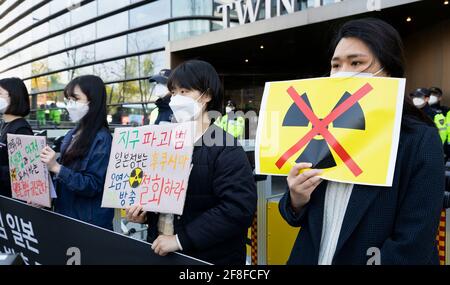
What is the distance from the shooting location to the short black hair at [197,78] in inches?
79.7

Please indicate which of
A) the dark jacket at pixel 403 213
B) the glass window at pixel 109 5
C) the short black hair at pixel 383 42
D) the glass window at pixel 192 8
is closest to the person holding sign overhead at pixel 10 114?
the dark jacket at pixel 403 213

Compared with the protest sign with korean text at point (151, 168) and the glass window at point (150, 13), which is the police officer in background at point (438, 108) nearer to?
the protest sign with korean text at point (151, 168)

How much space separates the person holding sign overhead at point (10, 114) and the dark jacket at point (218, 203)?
191cm

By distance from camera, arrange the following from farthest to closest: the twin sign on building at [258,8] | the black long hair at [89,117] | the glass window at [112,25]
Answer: the glass window at [112,25], the twin sign on building at [258,8], the black long hair at [89,117]

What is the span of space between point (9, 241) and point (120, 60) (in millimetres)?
19000

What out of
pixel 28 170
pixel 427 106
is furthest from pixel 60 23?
pixel 28 170

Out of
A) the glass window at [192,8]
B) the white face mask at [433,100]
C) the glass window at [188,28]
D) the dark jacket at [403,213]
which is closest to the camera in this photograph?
the dark jacket at [403,213]

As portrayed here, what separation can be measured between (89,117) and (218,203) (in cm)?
123

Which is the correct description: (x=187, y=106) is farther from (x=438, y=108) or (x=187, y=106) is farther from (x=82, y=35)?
(x=82, y=35)

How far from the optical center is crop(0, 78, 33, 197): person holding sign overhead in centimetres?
306

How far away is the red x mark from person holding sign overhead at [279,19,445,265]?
0.09 m

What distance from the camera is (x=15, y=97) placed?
3.17m

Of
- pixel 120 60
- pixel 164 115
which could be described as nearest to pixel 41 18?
pixel 120 60

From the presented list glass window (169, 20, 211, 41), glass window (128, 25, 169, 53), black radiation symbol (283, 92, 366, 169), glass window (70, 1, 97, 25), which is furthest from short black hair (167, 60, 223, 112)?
glass window (70, 1, 97, 25)
